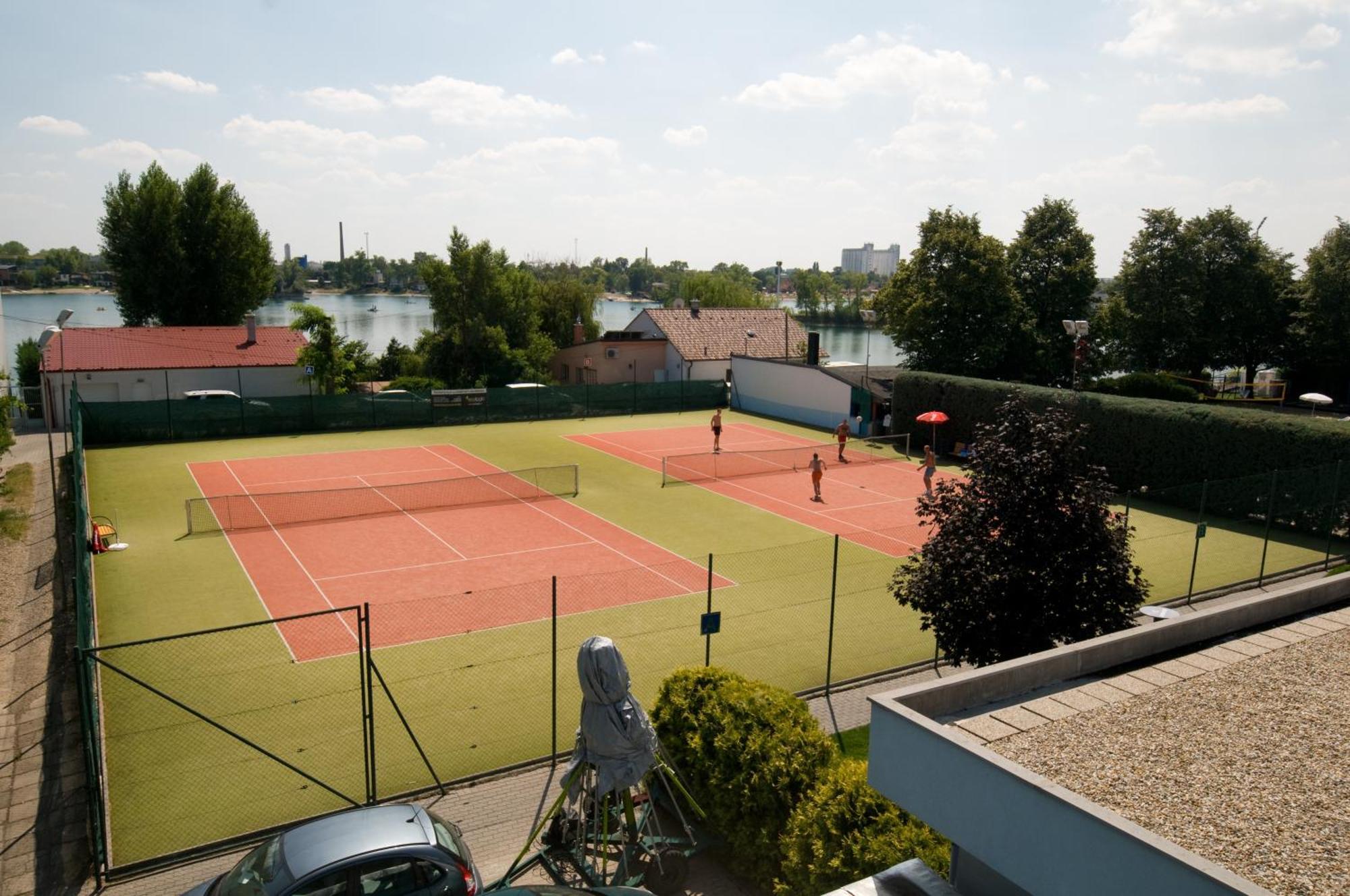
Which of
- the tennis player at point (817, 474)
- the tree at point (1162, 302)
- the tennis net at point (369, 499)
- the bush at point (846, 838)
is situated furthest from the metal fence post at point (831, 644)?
the tree at point (1162, 302)

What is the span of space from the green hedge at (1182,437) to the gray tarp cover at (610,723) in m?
16.4

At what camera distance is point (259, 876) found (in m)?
7.89

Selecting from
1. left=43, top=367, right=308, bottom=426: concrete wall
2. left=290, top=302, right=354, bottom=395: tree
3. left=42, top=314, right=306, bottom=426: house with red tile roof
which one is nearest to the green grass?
left=42, top=314, right=306, bottom=426: house with red tile roof

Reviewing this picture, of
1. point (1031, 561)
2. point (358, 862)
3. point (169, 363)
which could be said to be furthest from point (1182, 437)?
point (169, 363)

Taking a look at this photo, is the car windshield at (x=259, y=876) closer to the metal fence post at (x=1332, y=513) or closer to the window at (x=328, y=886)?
the window at (x=328, y=886)

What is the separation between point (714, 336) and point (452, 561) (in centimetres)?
3294

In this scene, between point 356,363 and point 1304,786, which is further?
point 356,363

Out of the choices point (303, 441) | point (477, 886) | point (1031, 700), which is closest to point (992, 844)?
point (1031, 700)

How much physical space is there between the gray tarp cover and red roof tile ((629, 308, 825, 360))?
40.7 m

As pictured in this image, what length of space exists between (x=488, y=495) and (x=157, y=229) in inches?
1388

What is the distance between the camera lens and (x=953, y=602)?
1163 centimetres

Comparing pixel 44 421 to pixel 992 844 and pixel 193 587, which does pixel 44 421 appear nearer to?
pixel 193 587

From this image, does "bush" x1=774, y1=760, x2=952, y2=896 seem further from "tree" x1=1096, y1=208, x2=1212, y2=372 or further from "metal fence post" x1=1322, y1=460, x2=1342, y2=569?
"tree" x1=1096, y1=208, x2=1212, y2=372

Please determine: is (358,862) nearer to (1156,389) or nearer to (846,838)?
(846,838)
